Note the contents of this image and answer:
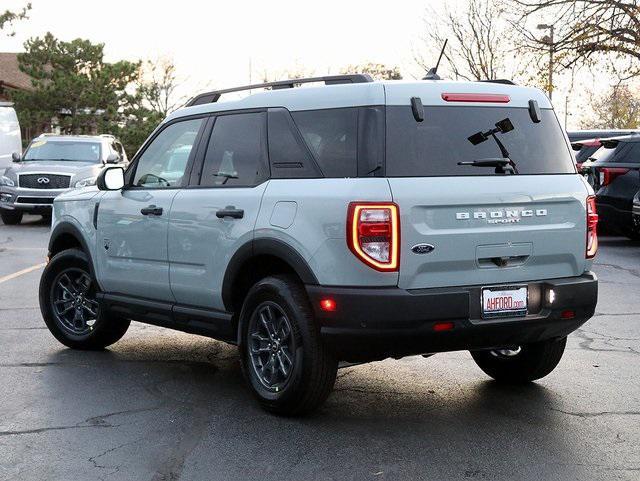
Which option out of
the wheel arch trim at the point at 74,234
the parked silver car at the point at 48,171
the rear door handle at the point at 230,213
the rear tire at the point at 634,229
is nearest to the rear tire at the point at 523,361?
the rear door handle at the point at 230,213

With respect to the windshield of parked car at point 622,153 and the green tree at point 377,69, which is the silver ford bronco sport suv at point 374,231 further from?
the green tree at point 377,69

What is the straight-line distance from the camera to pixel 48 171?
20.9 m

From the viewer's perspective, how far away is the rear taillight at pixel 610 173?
16.7 meters

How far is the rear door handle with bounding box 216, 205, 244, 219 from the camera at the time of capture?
19.8 ft

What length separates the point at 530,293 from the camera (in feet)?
18.6

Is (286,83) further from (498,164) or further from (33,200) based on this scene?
(33,200)

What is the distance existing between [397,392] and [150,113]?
43167 mm

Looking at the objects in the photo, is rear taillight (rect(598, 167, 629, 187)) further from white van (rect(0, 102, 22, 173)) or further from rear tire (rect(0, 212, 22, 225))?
white van (rect(0, 102, 22, 173))

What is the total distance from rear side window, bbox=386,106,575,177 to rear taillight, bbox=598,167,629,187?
36.3 ft

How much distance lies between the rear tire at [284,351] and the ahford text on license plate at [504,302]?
0.89m

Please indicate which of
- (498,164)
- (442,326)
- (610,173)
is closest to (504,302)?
(442,326)

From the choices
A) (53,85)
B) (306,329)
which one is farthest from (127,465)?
(53,85)

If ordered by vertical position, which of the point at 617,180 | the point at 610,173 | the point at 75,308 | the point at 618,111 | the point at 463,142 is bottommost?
the point at 75,308

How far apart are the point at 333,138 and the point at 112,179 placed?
2227 millimetres
